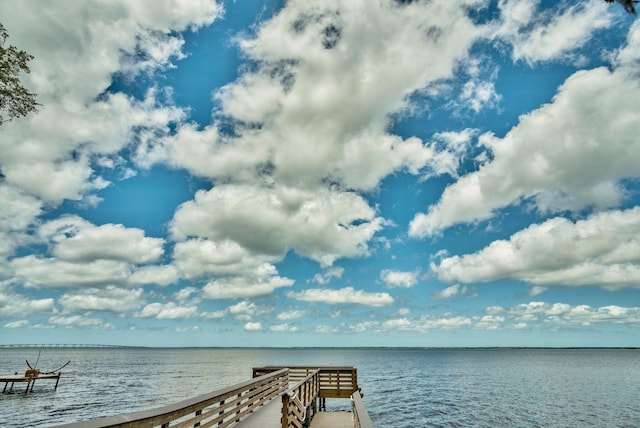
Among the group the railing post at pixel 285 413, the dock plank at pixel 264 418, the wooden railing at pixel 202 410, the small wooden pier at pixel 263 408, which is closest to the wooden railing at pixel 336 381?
the small wooden pier at pixel 263 408

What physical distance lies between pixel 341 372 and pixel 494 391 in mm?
32558

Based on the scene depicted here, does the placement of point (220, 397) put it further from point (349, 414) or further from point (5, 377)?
point (5, 377)

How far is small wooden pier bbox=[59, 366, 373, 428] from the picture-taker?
17.7 feet

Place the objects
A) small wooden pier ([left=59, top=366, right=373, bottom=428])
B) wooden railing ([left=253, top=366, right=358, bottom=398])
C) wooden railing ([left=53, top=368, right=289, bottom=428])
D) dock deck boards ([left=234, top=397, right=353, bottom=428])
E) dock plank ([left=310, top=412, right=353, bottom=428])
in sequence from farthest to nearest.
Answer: wooden railing ([left=253, top=366, right=358, bottom=398]), dock plank ([left=310, top=412, right=353, bottom=428]), dock deck boards ([left=234, top=397, right=353, bottom=428]), small wooden pier ([left=59, top=366, right=373, bottom=428]), wooden railing ([left=53, top=368, right=289, bottom=428])

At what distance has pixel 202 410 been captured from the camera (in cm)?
925

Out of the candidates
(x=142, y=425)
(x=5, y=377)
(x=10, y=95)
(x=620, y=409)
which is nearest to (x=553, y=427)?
(x=620, y=409)

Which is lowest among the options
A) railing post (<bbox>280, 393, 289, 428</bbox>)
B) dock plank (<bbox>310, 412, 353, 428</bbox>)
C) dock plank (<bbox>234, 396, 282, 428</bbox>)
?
dock plank (<bbox>310, 412, 353, 428</bbox>)

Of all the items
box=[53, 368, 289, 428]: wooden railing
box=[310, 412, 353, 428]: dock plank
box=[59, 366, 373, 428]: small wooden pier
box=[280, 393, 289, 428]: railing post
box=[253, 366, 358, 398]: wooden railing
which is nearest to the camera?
box=[53, 368, 289, 428]: wooden railing

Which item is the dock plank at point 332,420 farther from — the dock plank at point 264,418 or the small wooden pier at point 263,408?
the dock plank at point 264,418

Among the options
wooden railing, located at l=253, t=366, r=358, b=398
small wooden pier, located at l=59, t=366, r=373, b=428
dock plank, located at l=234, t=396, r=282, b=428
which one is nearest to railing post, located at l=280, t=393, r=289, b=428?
small wooden pier, located at l=59, t=366, r=373, b=428

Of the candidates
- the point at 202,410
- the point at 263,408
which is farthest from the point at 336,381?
the point at 202,410

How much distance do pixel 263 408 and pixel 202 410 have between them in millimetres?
4761

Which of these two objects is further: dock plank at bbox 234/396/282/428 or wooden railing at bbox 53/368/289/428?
dock plank at bbox 234/396/282/428

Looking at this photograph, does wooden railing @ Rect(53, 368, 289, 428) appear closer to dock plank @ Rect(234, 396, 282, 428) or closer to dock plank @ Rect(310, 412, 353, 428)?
dock plank @ Rect(234, 396, 282, 428)
